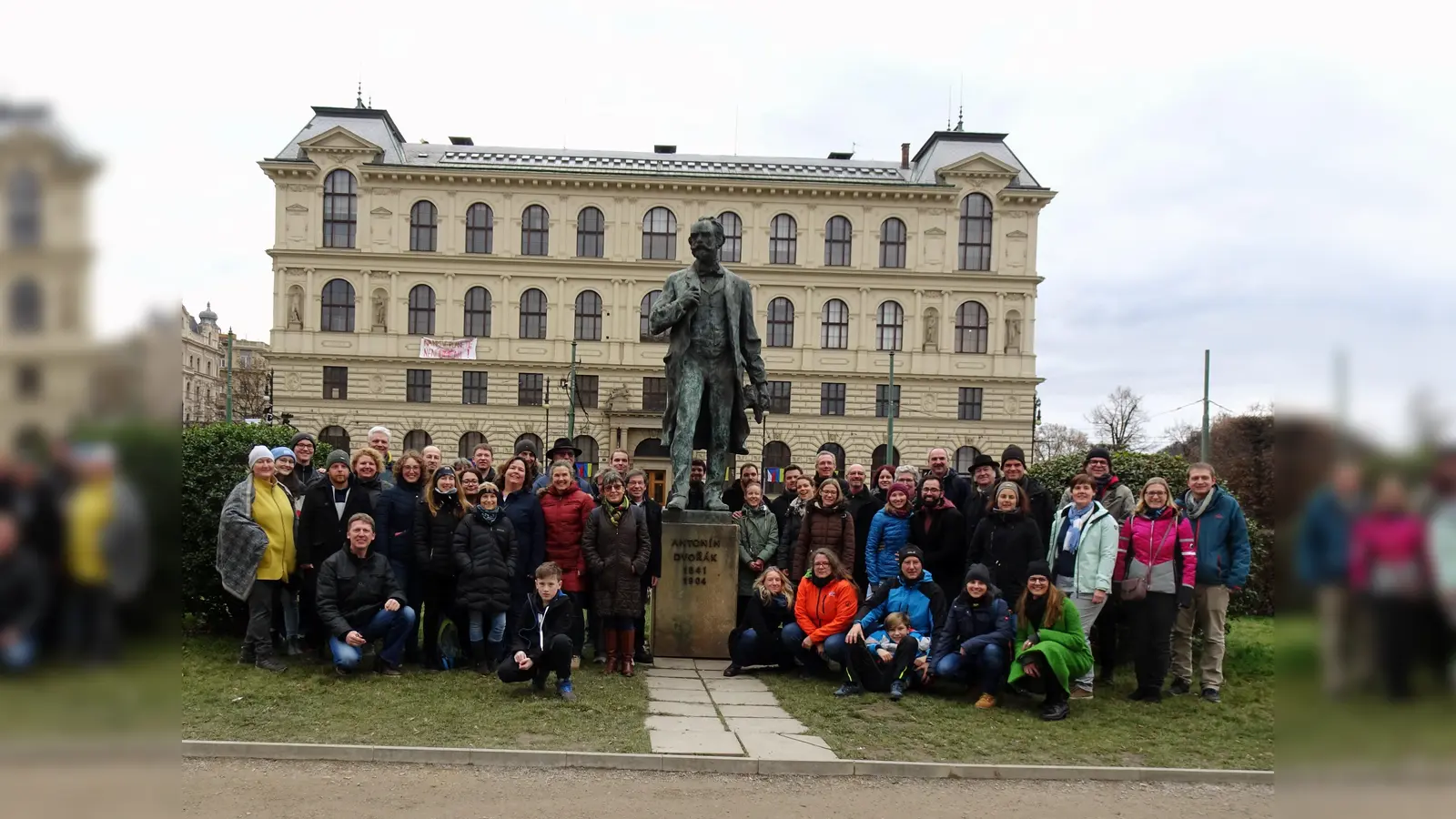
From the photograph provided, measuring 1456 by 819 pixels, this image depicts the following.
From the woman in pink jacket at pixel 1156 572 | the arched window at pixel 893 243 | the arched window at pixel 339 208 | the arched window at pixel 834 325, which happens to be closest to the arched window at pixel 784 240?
the arched window at pixel 834 325

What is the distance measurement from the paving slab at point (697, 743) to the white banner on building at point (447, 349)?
149 feet

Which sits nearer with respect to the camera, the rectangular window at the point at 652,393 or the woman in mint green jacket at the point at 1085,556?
the woman in mint green jacket at the point at 1085,556

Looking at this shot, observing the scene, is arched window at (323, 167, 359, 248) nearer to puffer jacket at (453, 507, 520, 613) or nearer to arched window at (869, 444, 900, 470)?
arched window at (869, 444, 900, 470)

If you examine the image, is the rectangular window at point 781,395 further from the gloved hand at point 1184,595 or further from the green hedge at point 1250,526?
the gloved hand at point 1184,595

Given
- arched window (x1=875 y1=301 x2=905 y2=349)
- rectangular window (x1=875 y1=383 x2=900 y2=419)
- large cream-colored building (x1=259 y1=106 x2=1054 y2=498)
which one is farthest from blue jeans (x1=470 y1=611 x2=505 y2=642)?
arched window (x1=875 y1=301 x2=905 y2=349)

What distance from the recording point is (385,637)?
27.9 feet

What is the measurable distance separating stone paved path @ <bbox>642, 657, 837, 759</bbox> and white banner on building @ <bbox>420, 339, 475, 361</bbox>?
4337 cm

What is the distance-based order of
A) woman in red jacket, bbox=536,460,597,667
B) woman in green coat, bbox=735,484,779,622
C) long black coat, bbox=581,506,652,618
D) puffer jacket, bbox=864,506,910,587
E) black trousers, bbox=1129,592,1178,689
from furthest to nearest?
1. woman in green coat, bbox=735,484,779,622
2. puffer jacket, bbox=864,506,910,587
3. woman in red jacket, bbox=536,460,597,667
4. long black coat, bbox=581,506,652,618
5. black trousers, bbox=1129,592,1178,689

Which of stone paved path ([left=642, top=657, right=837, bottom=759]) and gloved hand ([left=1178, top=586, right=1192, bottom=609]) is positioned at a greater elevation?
gloved hand ([left=1178, top=586, right=1192, bottom=609])

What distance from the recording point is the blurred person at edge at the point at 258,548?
330 inches

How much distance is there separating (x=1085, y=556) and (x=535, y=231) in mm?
46618

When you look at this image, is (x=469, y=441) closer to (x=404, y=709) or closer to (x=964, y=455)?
(x=964, y=455)
